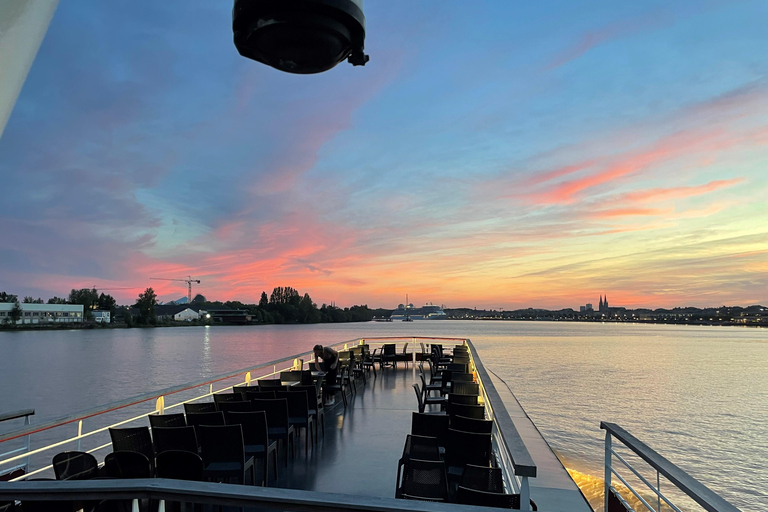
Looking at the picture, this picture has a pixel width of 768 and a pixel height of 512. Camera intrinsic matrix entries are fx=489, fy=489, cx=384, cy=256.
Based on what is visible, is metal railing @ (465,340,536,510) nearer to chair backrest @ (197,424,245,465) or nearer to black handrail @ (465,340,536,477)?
black handrail @ (465,340,536,477)

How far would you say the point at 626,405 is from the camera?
25.5 metres

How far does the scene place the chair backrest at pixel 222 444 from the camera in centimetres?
405

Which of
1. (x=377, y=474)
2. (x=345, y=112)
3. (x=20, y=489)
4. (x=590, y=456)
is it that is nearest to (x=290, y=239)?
(x=345, y=112)

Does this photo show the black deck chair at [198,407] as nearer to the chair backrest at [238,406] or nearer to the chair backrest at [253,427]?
the chair backrest at [238,406]

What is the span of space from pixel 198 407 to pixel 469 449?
2836 mm

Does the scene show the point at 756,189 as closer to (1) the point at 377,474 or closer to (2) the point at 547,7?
(2) the point at 547,7

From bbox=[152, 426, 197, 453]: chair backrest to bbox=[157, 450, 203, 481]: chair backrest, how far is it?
474mm

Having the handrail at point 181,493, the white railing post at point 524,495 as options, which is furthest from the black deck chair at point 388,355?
the handrail at point 181,493

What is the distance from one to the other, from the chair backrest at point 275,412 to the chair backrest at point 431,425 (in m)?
1.41

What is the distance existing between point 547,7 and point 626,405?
21886mm

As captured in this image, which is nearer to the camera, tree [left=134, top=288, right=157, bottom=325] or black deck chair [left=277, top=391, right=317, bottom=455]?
black deck chair [left=277, top=391, right=317, bottom=455]

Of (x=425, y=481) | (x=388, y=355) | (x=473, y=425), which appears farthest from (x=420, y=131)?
(x=425, y=481)

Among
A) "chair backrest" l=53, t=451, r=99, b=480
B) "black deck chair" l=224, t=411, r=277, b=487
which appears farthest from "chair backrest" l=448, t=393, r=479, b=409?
"chair backrest" l=53, t=451, r=99, b=480

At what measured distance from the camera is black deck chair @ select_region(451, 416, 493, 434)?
4.43 meters
